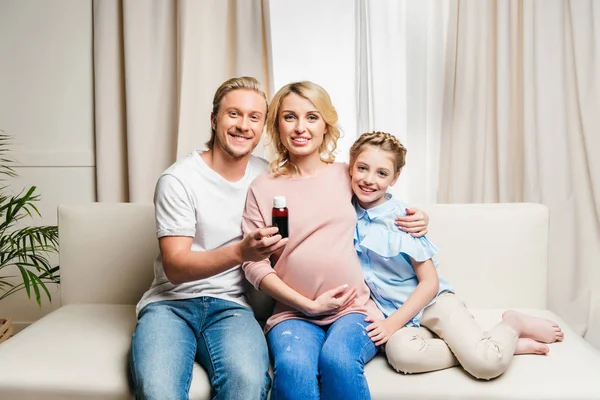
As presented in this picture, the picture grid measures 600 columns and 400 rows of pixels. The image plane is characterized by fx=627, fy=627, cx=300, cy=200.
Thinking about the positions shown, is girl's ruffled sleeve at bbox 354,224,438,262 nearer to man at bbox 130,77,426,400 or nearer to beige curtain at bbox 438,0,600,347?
man at bbox 130,77,426,400

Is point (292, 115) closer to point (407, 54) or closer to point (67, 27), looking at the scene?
point (407, 54)

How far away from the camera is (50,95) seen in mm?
3271

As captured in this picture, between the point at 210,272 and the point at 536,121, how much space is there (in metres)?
2.00

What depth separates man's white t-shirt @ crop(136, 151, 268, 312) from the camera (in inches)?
76.0

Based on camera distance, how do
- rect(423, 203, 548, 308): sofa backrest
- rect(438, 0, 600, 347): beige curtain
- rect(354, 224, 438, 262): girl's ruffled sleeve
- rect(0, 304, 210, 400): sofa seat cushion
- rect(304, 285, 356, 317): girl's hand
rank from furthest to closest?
rect(438, 0, 600, 347): beige curtain, rect(423, 203, 548, 308): sofa backrest, rect(354, 224, 438, 262): girl's ruffled sleeve, rect(304, 285, 356, 317): girl's hand, rect(0, 304, 210, 400): sofa seat cushion

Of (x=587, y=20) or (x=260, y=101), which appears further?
(x=587, y=20)

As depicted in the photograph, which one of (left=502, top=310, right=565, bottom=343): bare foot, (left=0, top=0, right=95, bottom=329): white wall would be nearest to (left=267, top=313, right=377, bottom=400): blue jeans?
(left=502, top=310, right=565, bottom=343): bare foot

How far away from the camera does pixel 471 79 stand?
3078 mm

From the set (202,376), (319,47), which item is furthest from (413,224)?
(319,47)

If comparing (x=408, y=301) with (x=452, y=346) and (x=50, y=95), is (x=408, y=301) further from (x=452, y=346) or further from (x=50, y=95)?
(x=50, y=95)

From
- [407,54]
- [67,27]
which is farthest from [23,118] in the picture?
[407,54]

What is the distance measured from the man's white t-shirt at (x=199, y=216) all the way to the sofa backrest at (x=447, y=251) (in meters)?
0.33

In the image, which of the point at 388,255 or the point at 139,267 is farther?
the point at 139,267

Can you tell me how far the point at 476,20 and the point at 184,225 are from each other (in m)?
1.92
